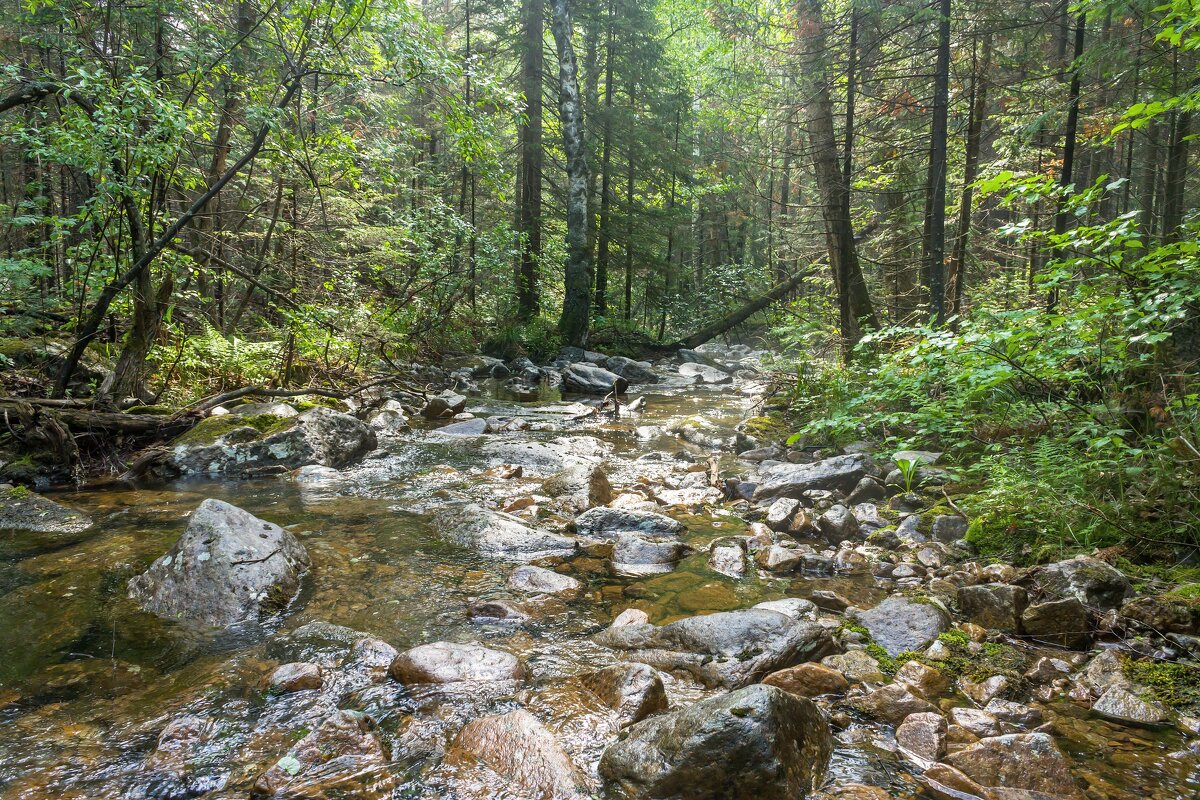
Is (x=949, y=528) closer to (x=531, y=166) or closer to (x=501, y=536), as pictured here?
(x=501, y=536)

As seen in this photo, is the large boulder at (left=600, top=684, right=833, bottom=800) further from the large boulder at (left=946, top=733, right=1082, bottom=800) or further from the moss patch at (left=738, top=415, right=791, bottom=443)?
the moss patch at (left=738, top=415, right=791, bottom=443)

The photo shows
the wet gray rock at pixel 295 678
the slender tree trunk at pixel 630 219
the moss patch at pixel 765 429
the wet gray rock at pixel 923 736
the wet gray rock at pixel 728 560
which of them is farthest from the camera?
the slender tree trunk at pixel 630 219

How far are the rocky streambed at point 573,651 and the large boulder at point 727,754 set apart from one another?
0.4 inches

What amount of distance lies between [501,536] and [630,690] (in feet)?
7.81

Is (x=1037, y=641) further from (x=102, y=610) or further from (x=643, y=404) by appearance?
(x=643, y=404)

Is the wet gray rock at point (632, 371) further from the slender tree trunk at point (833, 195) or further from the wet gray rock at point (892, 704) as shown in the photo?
the wet gray rock at point (892, 704)

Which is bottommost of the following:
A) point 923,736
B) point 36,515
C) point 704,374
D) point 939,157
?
point 923,736

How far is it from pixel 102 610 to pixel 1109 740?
509 centimetres

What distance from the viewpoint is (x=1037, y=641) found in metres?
3.27

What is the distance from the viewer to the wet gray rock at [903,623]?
3.31 m

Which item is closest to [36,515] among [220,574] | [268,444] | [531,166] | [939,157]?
[268,444]

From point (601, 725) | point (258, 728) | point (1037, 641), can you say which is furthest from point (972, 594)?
point (258, 728)

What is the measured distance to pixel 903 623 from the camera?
343cm

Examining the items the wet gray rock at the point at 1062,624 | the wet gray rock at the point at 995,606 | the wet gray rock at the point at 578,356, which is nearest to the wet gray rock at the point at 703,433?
the wet gray rock at the point at 995,606
